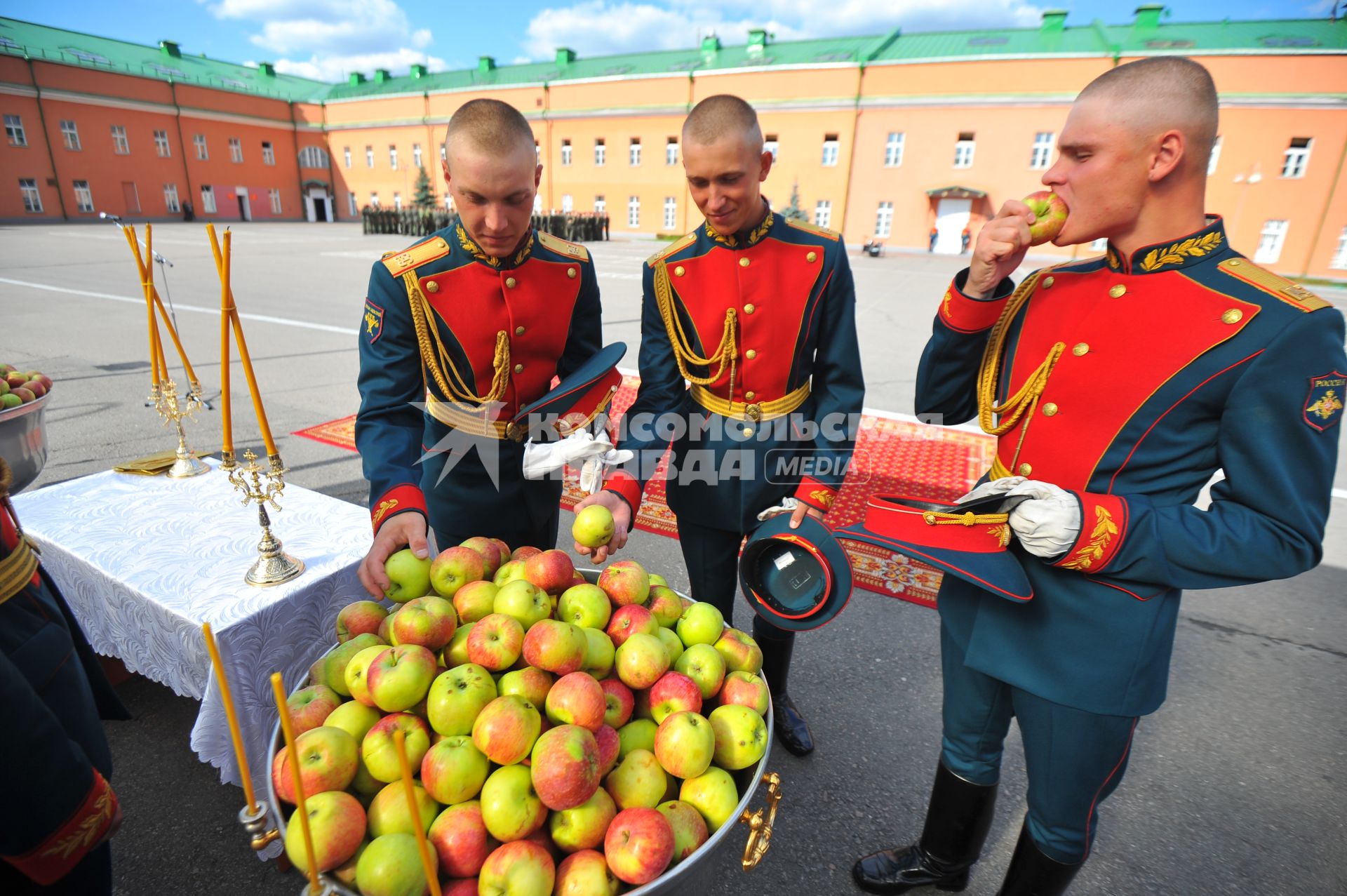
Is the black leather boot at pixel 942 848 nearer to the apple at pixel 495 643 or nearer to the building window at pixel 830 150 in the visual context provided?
the apple at pixel 495 643

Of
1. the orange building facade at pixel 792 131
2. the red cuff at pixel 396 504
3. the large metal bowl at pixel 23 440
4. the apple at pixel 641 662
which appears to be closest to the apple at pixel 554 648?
the apple at pixel 641 662

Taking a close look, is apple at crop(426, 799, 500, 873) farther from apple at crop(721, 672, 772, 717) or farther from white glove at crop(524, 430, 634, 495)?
white glove at crop(524, 430, 634, 495)

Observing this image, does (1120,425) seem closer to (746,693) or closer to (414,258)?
(746,693)

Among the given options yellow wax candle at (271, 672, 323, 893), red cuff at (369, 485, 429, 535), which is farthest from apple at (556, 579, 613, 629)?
yellow wax candle at (271, 672, 323, 893)

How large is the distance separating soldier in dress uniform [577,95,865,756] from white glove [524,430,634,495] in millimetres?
61

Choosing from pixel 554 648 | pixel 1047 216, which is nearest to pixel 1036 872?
pixel 554 648

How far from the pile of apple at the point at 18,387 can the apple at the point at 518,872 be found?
3190 millimetres

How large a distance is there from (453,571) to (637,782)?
73 centimetres

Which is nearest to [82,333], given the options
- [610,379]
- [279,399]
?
[279,399]

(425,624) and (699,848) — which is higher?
(425,624)

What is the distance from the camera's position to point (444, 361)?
221 centimetres

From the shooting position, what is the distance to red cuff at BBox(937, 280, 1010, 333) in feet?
5.44

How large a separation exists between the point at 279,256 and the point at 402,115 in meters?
29.5

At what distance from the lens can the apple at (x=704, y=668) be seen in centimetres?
152
